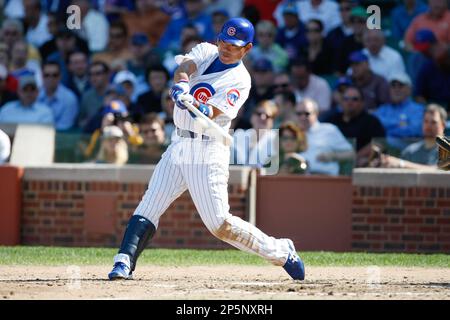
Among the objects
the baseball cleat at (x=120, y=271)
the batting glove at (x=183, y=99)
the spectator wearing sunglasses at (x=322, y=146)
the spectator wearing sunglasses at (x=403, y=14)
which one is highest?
the spectator wearing sunglasses at (x=403, y=14)

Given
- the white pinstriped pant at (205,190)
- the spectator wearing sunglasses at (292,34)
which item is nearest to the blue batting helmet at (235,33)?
the white pinstriped pant at (205,190)

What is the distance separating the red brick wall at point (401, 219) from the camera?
459 inches

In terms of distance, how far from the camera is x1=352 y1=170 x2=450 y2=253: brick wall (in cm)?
1166

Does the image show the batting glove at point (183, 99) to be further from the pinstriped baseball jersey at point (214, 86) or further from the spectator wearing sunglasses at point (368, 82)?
the spectator wearing sunglasses at point (368, 82)

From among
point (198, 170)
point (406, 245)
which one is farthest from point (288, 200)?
point (198, 170)

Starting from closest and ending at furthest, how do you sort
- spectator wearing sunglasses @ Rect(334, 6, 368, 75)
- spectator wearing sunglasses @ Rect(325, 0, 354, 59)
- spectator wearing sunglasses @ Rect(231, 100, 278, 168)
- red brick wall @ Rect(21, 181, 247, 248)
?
red brick wall @ Rect(21, 181, 247, 248), spectator wearing sunglasses @ Rect(231, 100, 278, 168), spectator wearing sunglasses @ Rect(334, 6, 368, 75), spectator wearing sunglasses @ Rect(325, 0, 354, 59)

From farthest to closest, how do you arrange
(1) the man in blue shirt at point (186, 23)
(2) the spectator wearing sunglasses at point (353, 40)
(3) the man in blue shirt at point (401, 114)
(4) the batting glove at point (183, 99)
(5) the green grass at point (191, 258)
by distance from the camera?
(1) the man in blue shirt at point (186, 23) < (2) the spectator wearing sunglasses at point (353, 40) < (3) the man in blue shirt at point (401, 114) < (5) the green grass at point (191, 258) < (4) the batting glove at point (183, 99)

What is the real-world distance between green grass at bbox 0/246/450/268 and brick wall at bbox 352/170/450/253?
0.51 metres

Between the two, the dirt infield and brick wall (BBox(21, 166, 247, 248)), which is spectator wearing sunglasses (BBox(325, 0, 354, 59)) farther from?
the dirt infield

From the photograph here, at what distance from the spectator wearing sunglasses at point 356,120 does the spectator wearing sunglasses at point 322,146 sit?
20.7 inches

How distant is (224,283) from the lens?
7.98m

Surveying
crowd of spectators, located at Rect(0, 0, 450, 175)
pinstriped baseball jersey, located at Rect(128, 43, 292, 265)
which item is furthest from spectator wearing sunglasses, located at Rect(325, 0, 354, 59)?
pinstriped baseball jersey, located at Rect(128, 43, 292, 265)

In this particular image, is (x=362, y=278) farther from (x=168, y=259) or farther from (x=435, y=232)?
(x=435, y=232)

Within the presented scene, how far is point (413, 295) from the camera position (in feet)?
23.7
